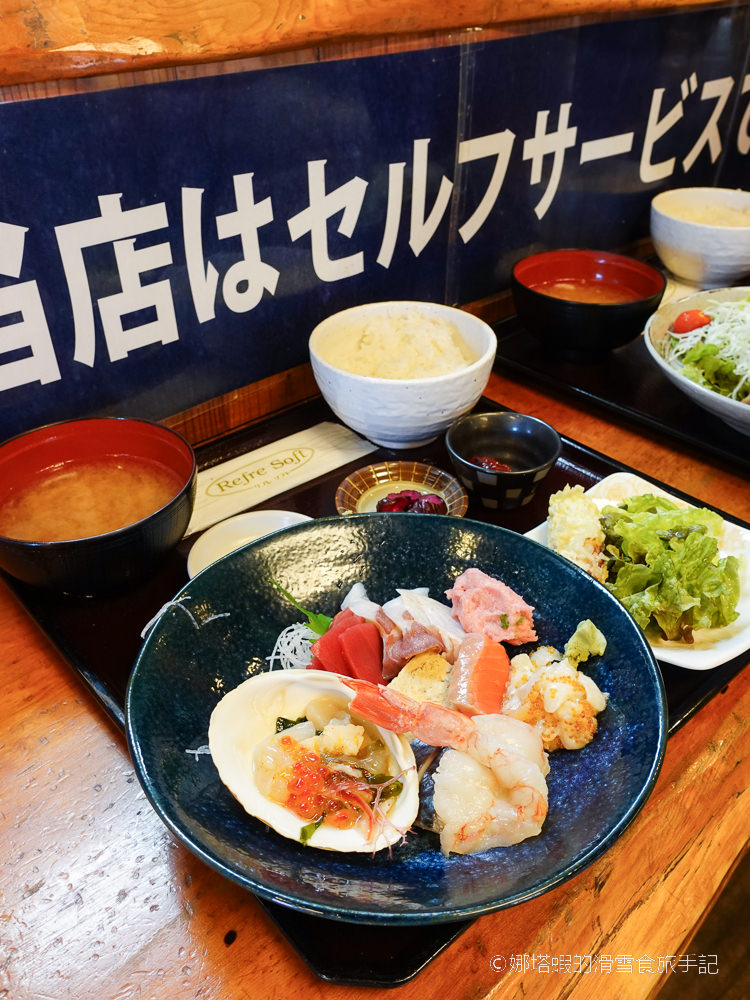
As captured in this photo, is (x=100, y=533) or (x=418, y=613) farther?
(x=100, y=533)

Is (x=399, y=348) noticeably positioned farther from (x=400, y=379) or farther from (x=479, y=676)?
(x=479, y=676)

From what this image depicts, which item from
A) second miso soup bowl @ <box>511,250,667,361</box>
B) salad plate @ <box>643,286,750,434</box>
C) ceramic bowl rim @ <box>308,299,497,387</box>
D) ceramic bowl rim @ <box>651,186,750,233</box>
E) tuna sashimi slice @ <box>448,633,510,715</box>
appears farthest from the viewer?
ceramic bowl rim @ <box>651,186,750,233</box>

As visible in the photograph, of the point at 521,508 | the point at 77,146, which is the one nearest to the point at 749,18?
the point at 521,508

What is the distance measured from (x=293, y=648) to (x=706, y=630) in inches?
28.0

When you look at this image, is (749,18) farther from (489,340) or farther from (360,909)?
(360,909)

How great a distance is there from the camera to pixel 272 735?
1.09 metres

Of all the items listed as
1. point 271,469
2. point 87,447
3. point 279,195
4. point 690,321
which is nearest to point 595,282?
point 690,321

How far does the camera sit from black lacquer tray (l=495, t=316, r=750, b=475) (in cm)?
191

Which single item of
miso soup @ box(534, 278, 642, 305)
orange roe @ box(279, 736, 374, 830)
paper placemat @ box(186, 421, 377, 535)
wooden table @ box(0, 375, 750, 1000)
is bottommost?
wooden table @ box(0, 375, 750, 1000)

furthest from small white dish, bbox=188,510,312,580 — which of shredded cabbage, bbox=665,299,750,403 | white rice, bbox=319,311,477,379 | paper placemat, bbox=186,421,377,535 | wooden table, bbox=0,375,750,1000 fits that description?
shredded cabbage, bbox=665,299,750,403

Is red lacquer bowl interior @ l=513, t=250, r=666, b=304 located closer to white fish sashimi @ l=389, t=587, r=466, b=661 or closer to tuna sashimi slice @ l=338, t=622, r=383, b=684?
white fish sashimi @ l=389, t=587, r=466, b=661

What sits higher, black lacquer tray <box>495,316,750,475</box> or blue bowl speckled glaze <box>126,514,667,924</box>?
blue bowl speckled glaze <box>126,514,667,924</box>

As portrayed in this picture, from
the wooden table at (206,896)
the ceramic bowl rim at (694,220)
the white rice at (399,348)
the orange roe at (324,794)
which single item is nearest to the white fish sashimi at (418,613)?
the orange roe at (324,794)

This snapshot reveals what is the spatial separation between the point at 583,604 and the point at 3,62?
4.20 ft
